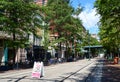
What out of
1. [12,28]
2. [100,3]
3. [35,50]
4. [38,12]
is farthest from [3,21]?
[35,50]

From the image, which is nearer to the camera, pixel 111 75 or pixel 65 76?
pixel 65 76

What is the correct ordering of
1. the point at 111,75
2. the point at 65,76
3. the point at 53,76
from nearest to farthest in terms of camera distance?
the point at 53,76
the point at 65,76
the point at 111,75

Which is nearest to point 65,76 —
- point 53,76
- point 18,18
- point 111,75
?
point 53,76

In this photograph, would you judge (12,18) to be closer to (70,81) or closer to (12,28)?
(12,28)

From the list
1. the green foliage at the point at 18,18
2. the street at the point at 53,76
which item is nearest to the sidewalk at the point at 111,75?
the street at the point at 53,76

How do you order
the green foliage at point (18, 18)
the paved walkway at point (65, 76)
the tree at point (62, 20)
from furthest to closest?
the tree at point (62, 20) → the green foliage at point (18, 18) → the paved walkway at point (65, 76)

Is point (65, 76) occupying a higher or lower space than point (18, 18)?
lower

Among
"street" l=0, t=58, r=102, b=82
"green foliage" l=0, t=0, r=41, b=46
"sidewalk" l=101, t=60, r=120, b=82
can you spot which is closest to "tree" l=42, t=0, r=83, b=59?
"green foliage" l=0, t=0, r=41, b=46

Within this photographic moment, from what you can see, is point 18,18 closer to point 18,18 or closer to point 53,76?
point 18,18

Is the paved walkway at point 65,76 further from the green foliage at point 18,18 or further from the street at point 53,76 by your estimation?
the green foliage at point 18,18

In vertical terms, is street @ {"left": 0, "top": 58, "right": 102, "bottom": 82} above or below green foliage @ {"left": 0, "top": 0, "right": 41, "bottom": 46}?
below

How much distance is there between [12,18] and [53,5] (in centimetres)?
3605

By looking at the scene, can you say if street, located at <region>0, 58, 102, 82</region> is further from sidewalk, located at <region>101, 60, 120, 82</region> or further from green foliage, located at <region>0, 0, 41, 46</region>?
green foliage, located at <region>0, 0, 41, 46</region>

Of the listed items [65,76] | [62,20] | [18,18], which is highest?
[62,20]
